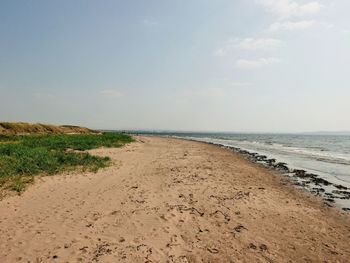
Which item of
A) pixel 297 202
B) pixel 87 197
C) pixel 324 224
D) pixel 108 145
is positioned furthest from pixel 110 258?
pixel 108 145

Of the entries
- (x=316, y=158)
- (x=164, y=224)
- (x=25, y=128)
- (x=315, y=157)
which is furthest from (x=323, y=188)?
(x=25, y=128)

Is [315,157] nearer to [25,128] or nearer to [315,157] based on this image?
[315,157]

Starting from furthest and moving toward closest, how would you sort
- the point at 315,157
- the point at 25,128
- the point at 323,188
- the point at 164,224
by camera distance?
the point at 25,128 → the point at 315,157 → the point at 323,188 → the point at 164,224

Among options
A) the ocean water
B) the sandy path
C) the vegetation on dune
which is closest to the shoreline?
the sandy path

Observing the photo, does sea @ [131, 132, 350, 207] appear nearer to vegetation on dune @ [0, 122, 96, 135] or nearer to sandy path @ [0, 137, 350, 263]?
sandy path @ [0, 137, 350, 263]

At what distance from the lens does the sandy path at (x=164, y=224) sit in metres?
7.87

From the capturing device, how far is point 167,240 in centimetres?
866

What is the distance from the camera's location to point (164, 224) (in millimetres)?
9883

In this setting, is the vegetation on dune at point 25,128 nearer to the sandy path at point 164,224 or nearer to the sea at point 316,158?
the sea at point 316,158

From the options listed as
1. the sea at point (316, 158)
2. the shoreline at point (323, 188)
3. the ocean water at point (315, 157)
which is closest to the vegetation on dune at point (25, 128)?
the sea at point (316, 158)

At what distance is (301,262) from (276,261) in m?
0.62

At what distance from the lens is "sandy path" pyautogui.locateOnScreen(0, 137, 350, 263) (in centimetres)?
787

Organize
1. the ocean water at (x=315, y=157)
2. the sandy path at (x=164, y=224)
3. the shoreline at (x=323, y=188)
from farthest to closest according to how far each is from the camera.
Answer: the ocean water at (x=315, y=157) → the shoreline at (x=323, y=188) → the sandy path at (x=164, y=224)

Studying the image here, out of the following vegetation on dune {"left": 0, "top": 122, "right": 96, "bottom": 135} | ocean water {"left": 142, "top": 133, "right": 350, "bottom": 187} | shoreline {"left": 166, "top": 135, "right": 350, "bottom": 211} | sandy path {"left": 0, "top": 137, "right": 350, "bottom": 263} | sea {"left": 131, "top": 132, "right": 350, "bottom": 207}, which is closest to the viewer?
sandy path {"left": 0, "top": 137, "right": 350, "bottom": 263}
